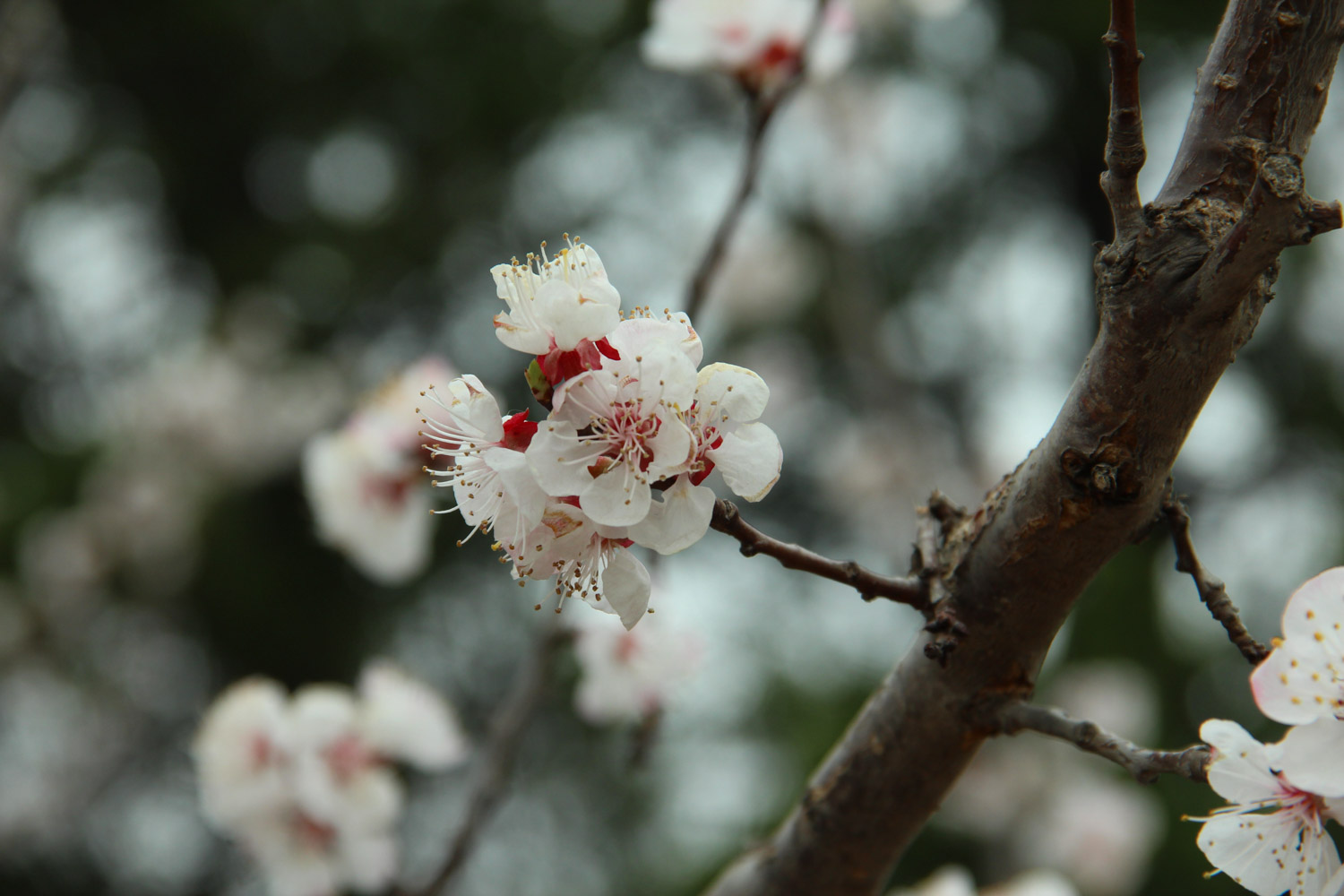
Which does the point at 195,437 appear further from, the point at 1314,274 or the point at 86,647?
the point at 1314,274

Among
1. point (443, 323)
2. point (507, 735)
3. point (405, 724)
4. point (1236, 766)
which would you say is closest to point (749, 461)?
point (1236, 766)

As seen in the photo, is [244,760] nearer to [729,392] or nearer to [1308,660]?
[729,392]

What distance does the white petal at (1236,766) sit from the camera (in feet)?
2.33

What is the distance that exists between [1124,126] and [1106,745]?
0.44m

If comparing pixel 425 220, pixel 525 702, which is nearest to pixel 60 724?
pixel 425 220

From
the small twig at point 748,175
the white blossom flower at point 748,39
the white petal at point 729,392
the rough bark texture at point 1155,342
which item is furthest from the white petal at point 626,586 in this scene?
the white blossom flower at point 748,39

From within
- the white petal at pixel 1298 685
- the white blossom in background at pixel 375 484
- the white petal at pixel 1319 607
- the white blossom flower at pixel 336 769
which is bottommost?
the white blossom flower at pixel 336 769

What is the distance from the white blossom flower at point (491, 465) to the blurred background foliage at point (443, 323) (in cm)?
335

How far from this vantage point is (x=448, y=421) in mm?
959

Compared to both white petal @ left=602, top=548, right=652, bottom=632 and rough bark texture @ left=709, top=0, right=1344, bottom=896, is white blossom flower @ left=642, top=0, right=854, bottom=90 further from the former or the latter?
white petal @ left=602, top=548, right=652, bottom=632

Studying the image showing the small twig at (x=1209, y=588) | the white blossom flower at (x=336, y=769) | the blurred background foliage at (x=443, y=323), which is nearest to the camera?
the small twig at (x=1209, y=588)

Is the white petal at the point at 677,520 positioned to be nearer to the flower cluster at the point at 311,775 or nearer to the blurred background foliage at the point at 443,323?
the flower cluster at the point at 311,775

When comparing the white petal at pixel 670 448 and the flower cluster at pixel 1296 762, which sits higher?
the flower cluster at pixel 1296 762

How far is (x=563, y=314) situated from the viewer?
0.70 m
